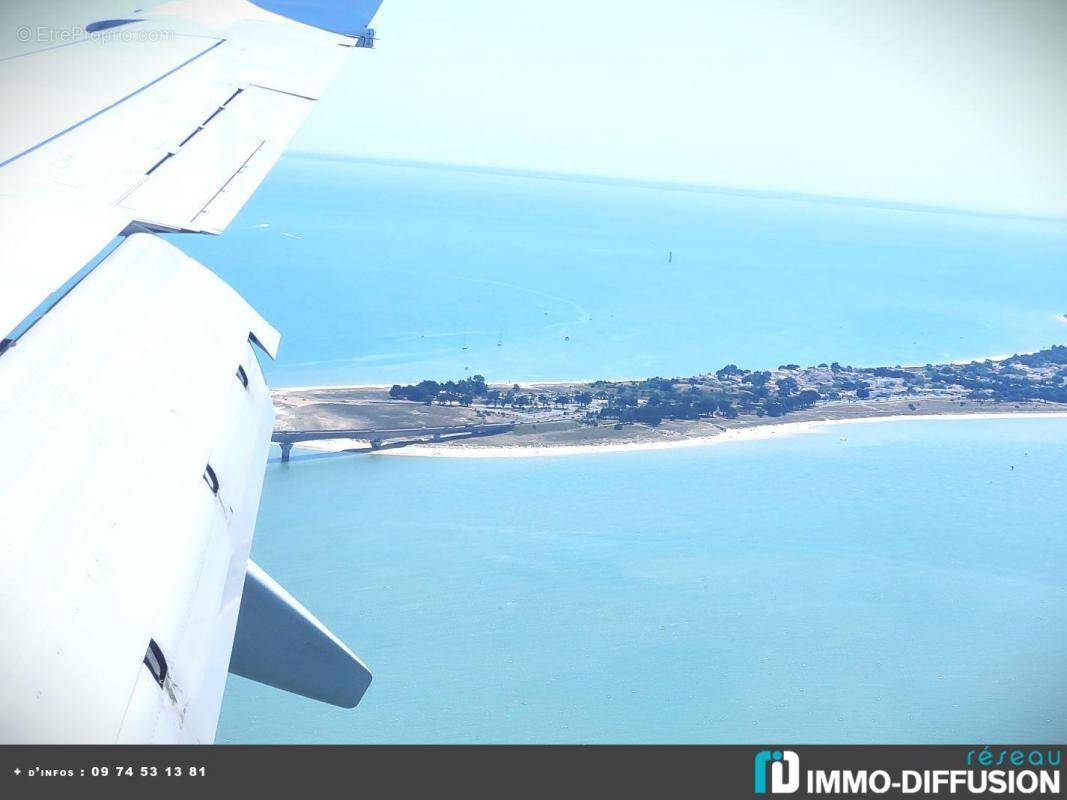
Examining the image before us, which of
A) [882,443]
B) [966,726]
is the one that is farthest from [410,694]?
[882,443]

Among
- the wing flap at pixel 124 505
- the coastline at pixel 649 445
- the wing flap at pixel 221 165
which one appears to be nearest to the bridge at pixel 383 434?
the coastline at pixel 649 445

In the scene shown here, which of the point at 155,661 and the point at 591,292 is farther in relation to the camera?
the point at 591,292

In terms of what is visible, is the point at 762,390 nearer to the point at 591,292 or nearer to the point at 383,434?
the point at 383,434
